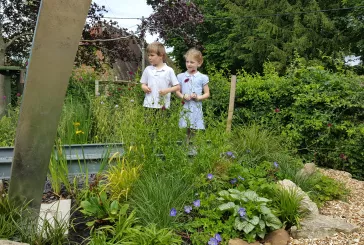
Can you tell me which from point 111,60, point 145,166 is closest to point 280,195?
point 145,166

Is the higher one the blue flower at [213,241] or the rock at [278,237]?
the blue flower at [213,241]

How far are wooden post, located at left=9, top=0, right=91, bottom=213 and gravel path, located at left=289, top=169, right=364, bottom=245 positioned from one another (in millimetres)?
1879

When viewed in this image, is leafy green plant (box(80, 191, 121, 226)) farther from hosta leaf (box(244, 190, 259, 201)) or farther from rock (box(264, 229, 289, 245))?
rock (box(264, 229, 289, 245))

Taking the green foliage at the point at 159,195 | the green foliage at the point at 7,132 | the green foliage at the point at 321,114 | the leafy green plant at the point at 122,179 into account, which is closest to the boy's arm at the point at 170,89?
the leafy green plant at the point at 122,179

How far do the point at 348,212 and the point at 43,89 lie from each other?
2.85 m

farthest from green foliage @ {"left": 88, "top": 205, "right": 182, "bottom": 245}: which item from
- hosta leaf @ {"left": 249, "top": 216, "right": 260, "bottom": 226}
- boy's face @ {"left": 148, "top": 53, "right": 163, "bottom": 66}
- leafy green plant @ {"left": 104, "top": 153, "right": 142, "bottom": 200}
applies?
boy's face @ {"left": 148, "top": 53, "right": 163, "bottom": 66}

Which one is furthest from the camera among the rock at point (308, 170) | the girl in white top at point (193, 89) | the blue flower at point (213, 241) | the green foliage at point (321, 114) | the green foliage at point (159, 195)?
the green foliage at point (321, 114)

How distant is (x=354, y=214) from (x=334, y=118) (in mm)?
1974

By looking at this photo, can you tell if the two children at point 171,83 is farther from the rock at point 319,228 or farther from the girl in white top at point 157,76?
the rock at point 319,228

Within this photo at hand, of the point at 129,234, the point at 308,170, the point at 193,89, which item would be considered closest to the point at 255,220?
the point at 129,234

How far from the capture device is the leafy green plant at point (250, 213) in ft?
7.96

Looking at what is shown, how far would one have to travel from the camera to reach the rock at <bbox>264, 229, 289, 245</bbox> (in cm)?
249

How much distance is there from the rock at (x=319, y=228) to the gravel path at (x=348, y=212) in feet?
0.11

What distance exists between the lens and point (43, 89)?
70.7 inches
